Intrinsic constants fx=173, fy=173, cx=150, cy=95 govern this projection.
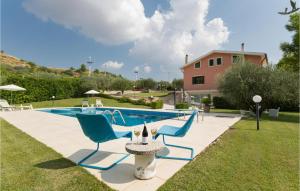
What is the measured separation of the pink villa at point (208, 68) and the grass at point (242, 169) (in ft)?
63.7

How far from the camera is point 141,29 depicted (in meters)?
16.1

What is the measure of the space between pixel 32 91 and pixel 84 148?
22.5m

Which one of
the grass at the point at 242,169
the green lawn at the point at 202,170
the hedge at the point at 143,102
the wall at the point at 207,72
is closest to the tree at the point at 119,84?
the hedge at the point at 143,102

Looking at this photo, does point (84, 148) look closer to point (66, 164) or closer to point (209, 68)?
point (66, 164)

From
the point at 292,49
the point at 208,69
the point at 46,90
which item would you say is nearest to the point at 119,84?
the point at 46,90

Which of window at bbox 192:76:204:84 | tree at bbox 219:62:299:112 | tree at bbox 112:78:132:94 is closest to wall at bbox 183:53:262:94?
window at bbox 192:76:204:84

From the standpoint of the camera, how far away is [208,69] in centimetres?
2633

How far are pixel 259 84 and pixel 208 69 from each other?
1407 centimetres

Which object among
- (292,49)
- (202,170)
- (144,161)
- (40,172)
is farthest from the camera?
(292,49)

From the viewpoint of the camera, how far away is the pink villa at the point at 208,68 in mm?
23544

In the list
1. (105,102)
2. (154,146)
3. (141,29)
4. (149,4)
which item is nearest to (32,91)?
(105,102)

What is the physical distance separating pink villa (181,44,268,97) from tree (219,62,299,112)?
32.4ft

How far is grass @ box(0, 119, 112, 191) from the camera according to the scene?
2.94m

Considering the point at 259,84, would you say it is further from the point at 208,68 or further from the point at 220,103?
the point at 208,68
